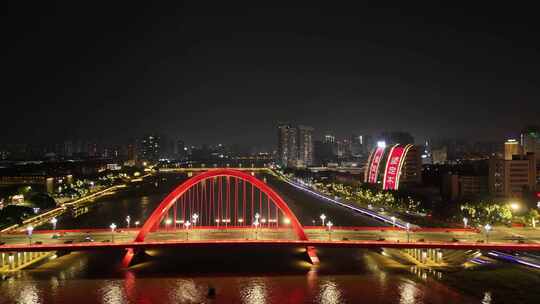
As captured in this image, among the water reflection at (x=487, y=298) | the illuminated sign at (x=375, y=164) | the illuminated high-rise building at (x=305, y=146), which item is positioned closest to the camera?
the water reflection at (x=487, y=298)

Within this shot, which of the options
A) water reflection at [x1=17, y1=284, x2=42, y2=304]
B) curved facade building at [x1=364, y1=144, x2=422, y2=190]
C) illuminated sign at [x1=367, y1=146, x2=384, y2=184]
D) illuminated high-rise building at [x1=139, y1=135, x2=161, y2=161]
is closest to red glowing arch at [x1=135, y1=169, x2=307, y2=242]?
water reflection at [x1=17, y1=284, x2=42, y2=304]

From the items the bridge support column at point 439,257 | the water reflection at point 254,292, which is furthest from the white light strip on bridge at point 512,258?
the water reflection at point 254,292

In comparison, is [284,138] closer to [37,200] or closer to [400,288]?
[37,200]

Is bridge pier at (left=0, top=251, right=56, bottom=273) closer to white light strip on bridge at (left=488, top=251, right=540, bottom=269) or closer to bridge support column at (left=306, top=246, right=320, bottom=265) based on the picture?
bridge support column at (left=306, top=246, right=320, bottom=265)

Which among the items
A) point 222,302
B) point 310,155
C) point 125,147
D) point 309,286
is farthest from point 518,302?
point 125,147

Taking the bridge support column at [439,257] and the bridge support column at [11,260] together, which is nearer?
the bridge support column at [11,260]

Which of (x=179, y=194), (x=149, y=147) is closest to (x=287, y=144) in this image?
(x=149, y=147)

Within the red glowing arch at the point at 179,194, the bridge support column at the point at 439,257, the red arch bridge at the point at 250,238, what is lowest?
the bridge support column at the point at 439,257

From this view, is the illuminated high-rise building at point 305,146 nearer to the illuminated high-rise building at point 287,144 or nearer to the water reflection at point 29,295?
the illuminated high-rise building at point 287,144
